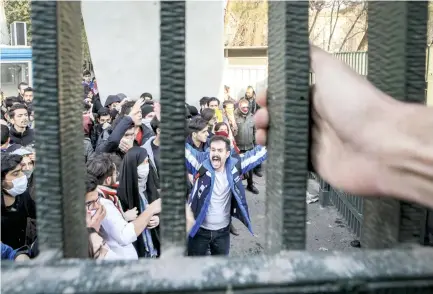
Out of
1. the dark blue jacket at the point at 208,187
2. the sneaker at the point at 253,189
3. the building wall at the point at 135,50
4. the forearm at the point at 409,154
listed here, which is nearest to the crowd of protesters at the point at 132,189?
the dark blue jacket at the point at 208,187

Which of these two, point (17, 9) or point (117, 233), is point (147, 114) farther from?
point (17, 9)

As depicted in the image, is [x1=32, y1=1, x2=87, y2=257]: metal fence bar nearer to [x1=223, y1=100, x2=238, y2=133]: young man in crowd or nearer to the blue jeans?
the blue jeans

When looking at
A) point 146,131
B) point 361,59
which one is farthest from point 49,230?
point 361,59

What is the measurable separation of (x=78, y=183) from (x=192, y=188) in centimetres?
480

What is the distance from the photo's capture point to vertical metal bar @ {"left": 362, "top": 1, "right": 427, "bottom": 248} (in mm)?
1058

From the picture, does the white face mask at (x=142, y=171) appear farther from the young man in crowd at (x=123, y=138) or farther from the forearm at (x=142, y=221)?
the forearm at (x=142, y=221)

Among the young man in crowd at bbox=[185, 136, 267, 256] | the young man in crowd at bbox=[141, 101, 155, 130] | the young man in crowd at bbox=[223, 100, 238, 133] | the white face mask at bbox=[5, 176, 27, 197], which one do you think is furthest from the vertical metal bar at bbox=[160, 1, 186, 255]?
the young man in crowd at bbox=[223, 100, 238, 133]

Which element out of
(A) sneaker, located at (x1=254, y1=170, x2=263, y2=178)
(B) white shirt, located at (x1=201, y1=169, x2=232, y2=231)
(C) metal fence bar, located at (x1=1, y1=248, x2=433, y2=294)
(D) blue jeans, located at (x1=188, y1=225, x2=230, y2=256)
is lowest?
(A) sneaker, located at (x1=254, y1=170, x2=263, y2=178)

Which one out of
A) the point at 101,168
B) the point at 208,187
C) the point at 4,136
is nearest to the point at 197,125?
the point at 208,187

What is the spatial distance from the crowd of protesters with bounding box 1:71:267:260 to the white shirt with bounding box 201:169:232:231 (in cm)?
1

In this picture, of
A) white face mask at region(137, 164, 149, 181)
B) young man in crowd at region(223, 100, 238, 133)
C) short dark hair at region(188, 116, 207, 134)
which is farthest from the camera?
young man in crowd at region(223, 100, 238, 133)

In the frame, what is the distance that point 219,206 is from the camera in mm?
5699

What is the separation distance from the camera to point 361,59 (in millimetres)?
8414

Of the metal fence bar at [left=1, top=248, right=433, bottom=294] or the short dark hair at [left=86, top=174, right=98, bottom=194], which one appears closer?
the metal fence bar at [left=1, top=248, right=433, bottom=294]
